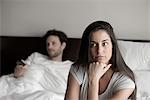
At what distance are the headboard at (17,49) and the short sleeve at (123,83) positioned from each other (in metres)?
1.69

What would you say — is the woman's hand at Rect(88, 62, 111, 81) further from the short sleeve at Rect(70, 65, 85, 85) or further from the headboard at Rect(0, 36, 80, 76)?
the headboard at Rect(0, 36, 80, 76)

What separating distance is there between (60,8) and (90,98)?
1.96 metres

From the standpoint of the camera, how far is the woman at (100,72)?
1.12 m

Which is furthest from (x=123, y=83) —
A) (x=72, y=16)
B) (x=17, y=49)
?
(x=17, y=49)

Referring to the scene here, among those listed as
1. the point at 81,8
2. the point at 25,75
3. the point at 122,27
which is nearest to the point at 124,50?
the point at 122,27

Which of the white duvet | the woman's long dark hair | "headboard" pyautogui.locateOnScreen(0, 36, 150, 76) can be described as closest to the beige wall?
"headboard" pyautogui.locateOnScreen(0, 36, 150, 76)

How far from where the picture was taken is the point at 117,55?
3.90ft

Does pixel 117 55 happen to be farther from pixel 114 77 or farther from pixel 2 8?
pixel 2 8

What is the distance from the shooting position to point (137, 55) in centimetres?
246

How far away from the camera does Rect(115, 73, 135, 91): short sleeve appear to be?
1114 millimetres

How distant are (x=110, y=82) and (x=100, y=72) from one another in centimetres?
7

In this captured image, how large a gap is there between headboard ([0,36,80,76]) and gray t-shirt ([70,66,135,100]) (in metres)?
1.62

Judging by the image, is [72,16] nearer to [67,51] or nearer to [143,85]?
[67,51]

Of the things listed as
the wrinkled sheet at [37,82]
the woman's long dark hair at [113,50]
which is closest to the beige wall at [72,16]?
the wrinkled sheet at [37,82]
